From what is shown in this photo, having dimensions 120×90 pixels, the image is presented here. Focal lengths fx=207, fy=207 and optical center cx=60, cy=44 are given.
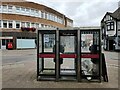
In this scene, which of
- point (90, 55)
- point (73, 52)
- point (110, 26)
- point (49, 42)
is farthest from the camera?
point (110, 26)

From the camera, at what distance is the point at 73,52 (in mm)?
9156

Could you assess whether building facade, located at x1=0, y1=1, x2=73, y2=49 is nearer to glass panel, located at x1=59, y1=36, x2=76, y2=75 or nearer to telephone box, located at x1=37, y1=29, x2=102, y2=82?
glass panel, located at x1=59, y1=36, x2=76, y2=75

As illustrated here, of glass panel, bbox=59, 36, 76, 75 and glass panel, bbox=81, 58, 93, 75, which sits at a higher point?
glass panel, bbox=59, 36, 76, 75

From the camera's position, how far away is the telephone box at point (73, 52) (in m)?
8.51

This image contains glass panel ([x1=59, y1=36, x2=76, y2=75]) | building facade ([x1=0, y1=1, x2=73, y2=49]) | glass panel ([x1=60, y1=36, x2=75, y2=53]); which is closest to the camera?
glass panel ([x1=59, y1=36, x2=76, y2=75])

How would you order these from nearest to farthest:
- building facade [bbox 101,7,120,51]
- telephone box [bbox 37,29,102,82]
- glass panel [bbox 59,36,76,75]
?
telephone box [bbox 37,29,102,82]
glass panel [bbox 59,36,76,75]
building facade [bbox 101,7,120,51]

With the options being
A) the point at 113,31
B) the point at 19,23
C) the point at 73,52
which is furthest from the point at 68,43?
the point at 19,23

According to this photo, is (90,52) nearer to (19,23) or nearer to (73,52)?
(73,52)

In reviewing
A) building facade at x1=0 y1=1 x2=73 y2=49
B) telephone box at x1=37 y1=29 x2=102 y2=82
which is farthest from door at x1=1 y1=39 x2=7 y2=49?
telephone box at x1=37 y1=29 x2=102 y2=82

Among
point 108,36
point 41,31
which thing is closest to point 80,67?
point 41,31

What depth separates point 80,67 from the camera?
8477mm

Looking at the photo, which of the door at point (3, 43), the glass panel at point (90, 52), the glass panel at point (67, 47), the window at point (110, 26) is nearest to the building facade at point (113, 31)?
the window at point (110, 26)

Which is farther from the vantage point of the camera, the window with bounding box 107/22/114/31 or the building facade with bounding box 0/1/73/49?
the building facade with bounding box 0/1/73/49

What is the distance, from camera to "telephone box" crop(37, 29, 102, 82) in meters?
8.51
